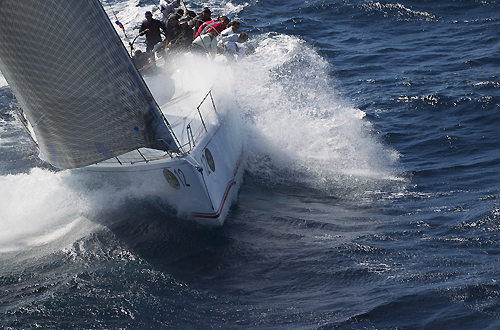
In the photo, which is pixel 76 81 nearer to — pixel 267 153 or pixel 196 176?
pixel 196 176

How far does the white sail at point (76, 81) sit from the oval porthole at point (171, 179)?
2.05ft

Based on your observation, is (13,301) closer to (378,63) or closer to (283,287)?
(283,287)

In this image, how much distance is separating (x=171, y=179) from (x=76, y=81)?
2018 millimetres

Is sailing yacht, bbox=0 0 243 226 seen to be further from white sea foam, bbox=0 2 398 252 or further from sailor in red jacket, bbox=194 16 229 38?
sailor in red jacket, bbox=194 16 229 38

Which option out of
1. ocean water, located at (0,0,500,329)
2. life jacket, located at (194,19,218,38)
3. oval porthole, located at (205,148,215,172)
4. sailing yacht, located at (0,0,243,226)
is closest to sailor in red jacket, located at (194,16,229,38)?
life jacket, located at (194,19,218,38)

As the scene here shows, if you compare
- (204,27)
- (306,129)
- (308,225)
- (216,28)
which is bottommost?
(308,225)

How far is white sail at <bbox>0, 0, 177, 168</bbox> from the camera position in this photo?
206 inches

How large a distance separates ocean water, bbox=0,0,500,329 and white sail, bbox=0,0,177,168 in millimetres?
1508

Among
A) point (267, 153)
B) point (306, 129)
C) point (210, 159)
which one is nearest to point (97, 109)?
point (210, 159)

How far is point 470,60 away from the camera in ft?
38.4

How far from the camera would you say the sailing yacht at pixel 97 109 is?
207 inches

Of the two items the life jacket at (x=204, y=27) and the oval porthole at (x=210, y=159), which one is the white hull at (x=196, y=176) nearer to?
the oval porthole at (x=210, y=159)

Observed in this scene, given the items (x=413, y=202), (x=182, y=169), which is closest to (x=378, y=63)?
(x=413, y=202)

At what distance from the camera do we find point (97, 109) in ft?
18.8
